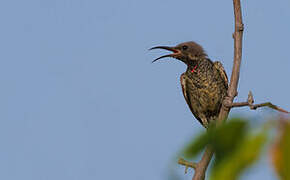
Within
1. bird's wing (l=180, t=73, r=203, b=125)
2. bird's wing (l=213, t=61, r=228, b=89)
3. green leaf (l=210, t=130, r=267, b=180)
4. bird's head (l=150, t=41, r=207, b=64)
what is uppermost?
green leaf (l=210, t=130, r=267, b=180)

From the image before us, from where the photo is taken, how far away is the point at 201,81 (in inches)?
378

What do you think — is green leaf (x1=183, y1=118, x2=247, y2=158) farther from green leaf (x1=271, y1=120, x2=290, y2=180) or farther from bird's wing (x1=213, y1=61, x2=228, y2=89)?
bird's wing (x1=213, y1=61, x2=228, y2=89)

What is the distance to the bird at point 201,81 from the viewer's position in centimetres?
948

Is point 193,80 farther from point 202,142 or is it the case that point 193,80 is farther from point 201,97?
point 202,142

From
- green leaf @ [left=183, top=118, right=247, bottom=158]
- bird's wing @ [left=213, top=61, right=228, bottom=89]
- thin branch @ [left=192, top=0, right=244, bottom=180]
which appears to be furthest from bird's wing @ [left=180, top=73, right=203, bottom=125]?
green leaf @ [left=183, top=118, right=247, bottom=158]

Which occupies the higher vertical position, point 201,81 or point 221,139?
point 221,139

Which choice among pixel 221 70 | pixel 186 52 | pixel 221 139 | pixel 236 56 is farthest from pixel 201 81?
pixel 221 139

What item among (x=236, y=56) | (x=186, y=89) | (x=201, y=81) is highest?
(x=236, y=56)

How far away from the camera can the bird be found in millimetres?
9484

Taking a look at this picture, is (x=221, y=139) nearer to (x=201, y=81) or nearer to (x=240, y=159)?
(x=240, y=159)

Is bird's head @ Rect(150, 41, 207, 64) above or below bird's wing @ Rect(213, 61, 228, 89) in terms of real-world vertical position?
above

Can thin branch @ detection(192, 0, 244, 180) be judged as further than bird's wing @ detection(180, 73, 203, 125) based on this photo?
No

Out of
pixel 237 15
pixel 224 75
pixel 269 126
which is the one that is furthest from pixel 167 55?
pixel 269 126

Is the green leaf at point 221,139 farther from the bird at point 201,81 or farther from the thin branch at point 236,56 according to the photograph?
the bird at point 201,81
